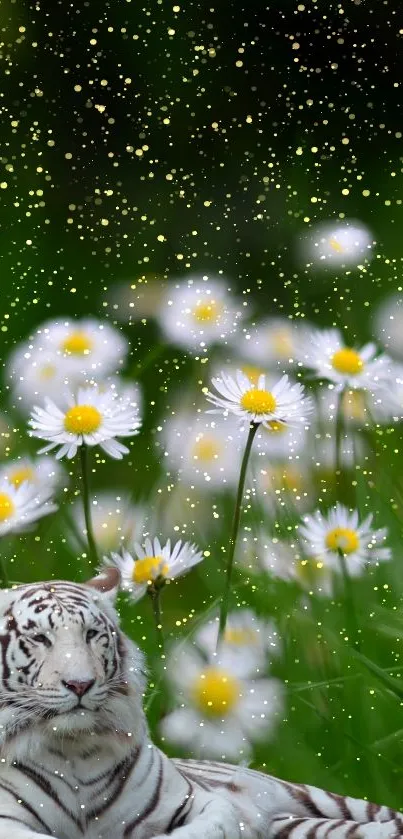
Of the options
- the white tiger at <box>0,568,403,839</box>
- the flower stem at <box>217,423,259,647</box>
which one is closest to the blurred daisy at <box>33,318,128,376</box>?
the flower stem at <box>217,423,259,647</box>

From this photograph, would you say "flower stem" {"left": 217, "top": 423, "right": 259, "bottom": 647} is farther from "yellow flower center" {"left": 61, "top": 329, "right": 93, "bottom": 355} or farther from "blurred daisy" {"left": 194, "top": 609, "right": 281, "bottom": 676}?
"yellow flower center" {"left": 61, "top": 329, "right": 93, "bottom": 355}

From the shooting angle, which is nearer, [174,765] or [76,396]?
[174,765]

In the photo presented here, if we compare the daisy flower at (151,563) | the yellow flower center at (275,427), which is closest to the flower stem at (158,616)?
the daisy flower at (151,563)

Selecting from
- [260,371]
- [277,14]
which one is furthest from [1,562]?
[277,14]

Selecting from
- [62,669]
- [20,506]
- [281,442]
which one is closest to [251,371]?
[281,442]

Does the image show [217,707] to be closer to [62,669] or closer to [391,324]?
[62,669]

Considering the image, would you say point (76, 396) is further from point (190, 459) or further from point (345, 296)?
Answer: point (345, 296)

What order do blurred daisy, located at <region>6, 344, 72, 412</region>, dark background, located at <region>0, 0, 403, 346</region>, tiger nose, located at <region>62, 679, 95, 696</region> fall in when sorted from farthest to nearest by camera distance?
1. dark background, located at <region>0, 0, 403, 346</region>
2. blurred daisy, located at <region>6, 344, 72, 412</region>
3. tiger nose, located at <region>62, 679, 95, 696</region>

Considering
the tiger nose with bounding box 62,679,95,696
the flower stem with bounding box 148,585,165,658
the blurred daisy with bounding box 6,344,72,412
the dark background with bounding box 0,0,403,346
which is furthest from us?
the dark background with bounding box 0,0,403,346
